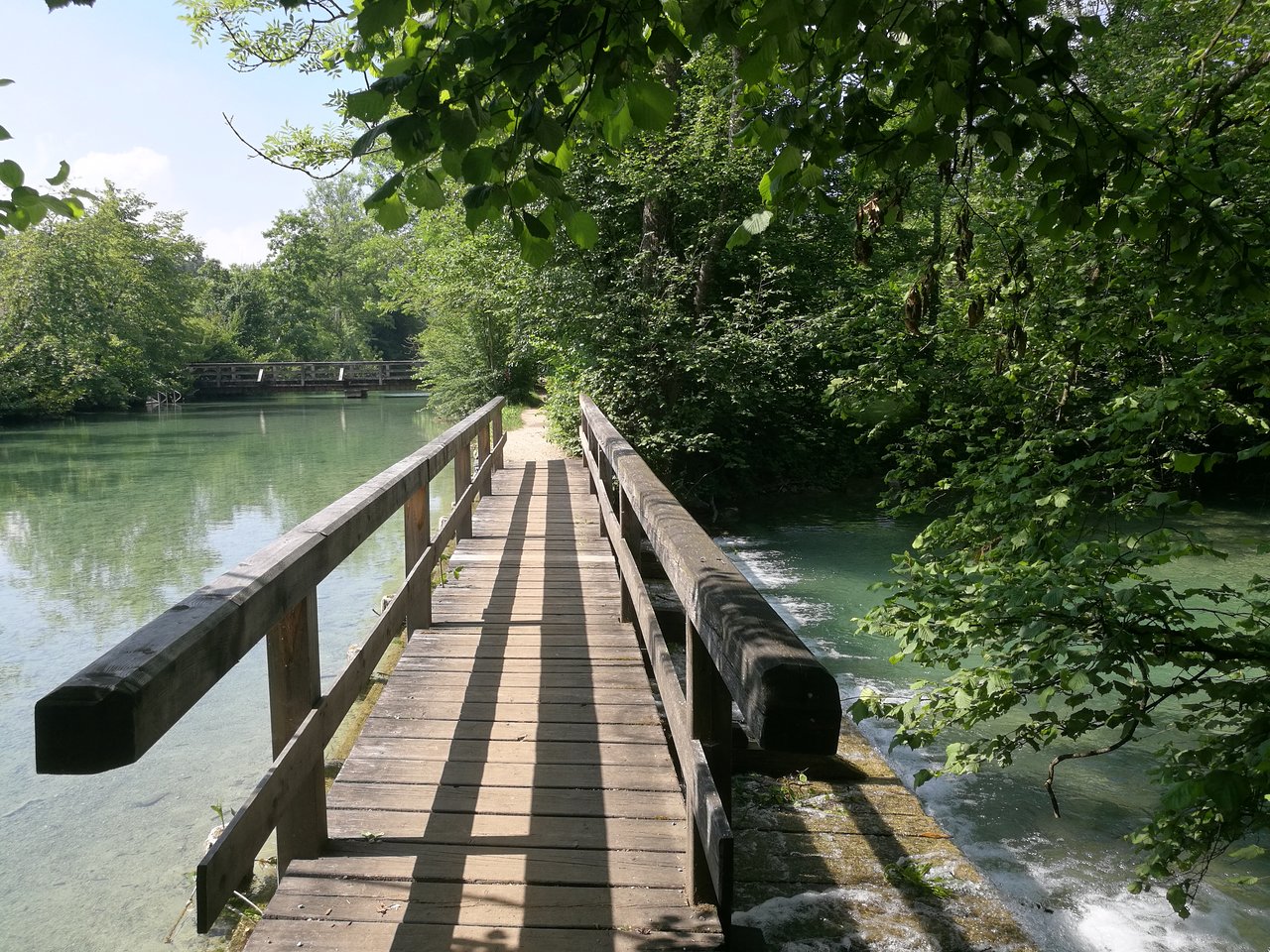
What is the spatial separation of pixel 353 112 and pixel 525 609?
3587 millimetres

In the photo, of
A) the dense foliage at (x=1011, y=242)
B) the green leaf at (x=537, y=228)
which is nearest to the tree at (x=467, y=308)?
the dense foliage at (x=1011, y=242)

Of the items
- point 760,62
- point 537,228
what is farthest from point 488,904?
point 760,62

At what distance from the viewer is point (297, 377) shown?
2140 inches

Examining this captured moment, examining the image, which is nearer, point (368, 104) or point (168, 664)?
point (168, 664)

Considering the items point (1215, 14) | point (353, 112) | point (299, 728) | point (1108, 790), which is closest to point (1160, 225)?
point (353, 112)

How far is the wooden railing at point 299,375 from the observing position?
5172 centimetres

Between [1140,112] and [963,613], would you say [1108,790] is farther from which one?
[1140,112]

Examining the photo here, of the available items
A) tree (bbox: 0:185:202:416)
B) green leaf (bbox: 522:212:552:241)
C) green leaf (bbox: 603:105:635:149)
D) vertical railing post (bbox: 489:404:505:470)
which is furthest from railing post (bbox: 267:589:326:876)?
tree (bbox: 0:185:202:416)

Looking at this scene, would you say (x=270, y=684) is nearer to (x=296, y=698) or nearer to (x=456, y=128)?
(x=296, y=698)

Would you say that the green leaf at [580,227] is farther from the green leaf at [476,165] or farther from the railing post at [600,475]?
the railing post at [600,475]

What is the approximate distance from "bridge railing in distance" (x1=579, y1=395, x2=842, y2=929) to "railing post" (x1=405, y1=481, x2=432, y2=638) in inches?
58.9

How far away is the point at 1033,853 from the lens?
4906 millimetres

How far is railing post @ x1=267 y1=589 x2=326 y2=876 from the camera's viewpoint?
2.30 meters

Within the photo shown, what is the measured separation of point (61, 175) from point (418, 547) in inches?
84.8
